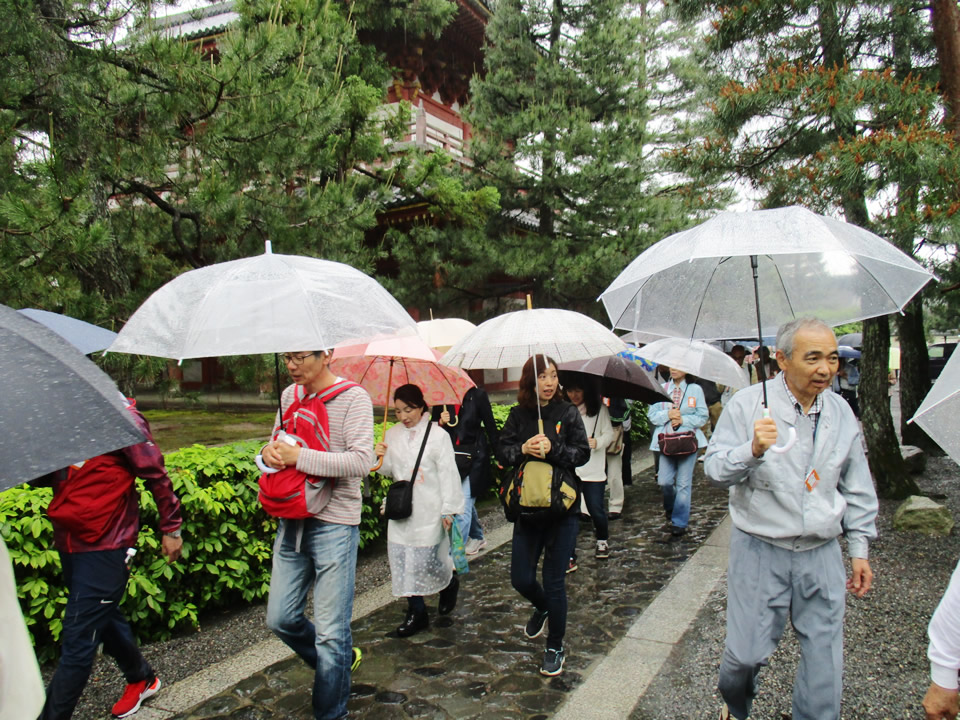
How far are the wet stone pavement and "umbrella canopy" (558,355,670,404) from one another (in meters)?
1.35

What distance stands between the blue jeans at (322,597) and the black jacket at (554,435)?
1.04m

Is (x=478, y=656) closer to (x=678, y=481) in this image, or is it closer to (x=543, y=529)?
(x=543, y=529)

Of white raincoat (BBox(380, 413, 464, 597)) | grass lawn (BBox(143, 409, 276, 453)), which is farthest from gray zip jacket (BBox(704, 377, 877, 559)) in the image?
grass lawn (BBox(143, 409, 276, 453))

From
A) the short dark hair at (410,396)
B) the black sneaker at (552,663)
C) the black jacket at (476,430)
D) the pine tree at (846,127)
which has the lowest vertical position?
the black sneaker at (552,663)

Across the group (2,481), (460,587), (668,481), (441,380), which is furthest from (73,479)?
(668,481)

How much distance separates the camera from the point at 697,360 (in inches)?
223

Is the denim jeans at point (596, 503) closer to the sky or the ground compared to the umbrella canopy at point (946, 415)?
closer to the ground

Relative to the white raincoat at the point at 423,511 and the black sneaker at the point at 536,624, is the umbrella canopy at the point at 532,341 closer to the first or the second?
the white raincoat at the point at 423,511

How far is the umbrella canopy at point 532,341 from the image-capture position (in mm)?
3703

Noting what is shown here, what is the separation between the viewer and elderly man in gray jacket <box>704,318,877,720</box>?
2.39m

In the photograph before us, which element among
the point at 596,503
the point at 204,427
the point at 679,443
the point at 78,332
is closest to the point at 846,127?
the point at 679,443

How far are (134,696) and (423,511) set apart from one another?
169 cm

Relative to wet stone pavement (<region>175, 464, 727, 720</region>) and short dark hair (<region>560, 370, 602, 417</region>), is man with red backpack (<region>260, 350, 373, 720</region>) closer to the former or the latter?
wet stone pavement (<region>175, 464, 727, 720</region>)

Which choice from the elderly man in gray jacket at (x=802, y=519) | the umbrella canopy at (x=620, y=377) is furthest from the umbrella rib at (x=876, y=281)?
the umbrella canopy at (x=620, y=377)
